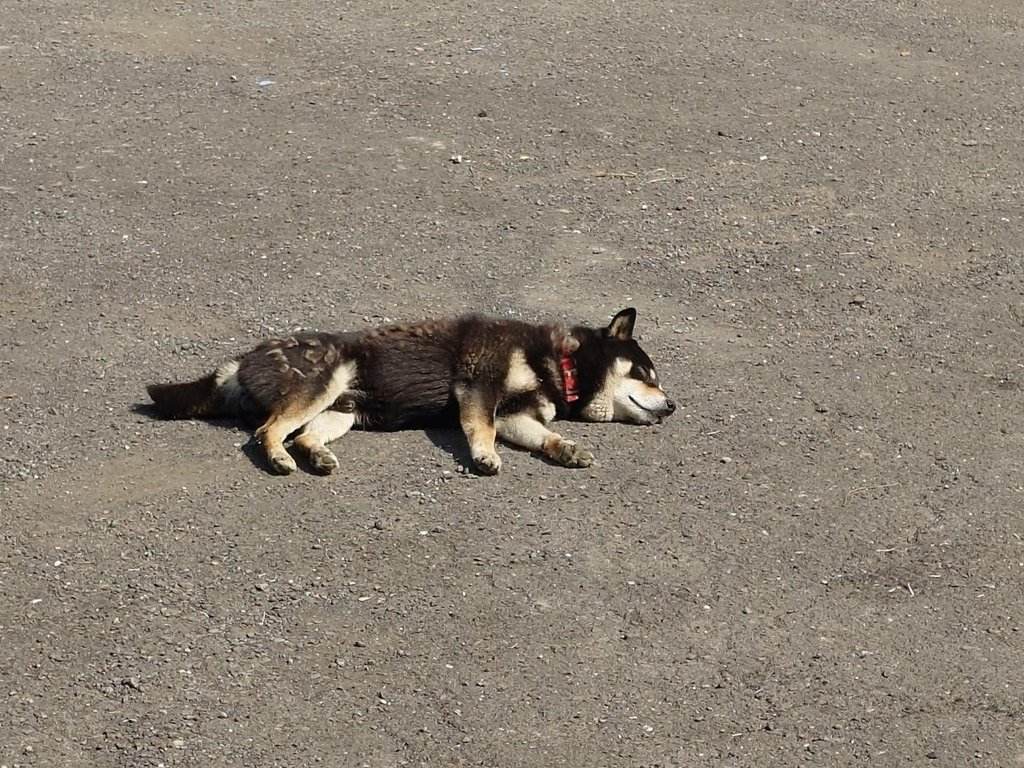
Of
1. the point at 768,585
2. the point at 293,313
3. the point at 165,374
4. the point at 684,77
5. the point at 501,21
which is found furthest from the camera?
the point at 501,21

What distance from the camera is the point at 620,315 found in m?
Answer: 7.89

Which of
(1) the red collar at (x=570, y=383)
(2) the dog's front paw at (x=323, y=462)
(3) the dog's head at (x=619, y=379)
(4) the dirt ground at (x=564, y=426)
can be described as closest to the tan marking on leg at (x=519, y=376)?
(1) the red collar at (x=570, y=383)

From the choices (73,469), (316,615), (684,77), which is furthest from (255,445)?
(684,77)

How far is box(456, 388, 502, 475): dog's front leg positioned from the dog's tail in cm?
109

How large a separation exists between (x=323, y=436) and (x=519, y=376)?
1066 millimetres

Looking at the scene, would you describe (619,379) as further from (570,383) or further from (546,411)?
(546,411)

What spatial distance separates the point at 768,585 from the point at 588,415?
1.78 m

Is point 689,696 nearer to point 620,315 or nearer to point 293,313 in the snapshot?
point 620,315

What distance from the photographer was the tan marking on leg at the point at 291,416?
22.6 ft

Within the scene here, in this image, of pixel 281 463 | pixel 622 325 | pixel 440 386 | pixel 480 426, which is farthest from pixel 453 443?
pixel 622 325

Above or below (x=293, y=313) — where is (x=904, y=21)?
above

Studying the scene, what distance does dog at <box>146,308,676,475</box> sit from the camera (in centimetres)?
719

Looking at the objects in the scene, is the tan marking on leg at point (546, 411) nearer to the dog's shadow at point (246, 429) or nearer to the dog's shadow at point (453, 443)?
the dog's shadow at point (453, 443)

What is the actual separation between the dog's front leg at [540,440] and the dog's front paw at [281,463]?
1104mm
